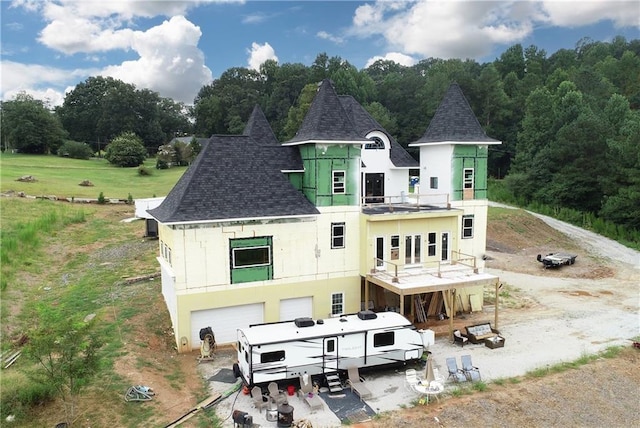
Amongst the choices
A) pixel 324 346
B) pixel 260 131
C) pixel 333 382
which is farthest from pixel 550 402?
pixel 260 131

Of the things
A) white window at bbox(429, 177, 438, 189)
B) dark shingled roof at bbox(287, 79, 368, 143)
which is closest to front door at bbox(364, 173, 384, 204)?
white window at bbox(429, 177, 438, 189)

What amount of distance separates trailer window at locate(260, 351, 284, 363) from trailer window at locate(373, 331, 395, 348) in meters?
3.50

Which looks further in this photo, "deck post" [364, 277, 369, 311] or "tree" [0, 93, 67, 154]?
"tree" [0, 93, 67, 154]

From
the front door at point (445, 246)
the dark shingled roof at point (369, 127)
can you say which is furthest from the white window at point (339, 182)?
the front door at point (445, 246)

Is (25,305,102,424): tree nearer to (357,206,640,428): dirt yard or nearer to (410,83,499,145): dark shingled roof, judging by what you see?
(357,206,640,428): dirt yard

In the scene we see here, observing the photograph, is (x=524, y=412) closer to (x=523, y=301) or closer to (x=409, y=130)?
(x=523, y=301)

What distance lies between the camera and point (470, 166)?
25609 millimetres

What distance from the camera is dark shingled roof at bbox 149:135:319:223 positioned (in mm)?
19438

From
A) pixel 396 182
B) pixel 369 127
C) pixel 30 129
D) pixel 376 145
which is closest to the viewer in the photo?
pixel 369 127

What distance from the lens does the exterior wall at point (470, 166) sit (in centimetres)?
2525

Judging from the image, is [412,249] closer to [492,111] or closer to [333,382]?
[333,382]

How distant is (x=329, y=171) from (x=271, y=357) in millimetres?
9549

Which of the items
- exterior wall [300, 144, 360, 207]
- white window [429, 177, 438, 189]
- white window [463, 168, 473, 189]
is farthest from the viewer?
white window [429, 177, 438, 189]

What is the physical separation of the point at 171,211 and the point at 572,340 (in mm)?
18187
